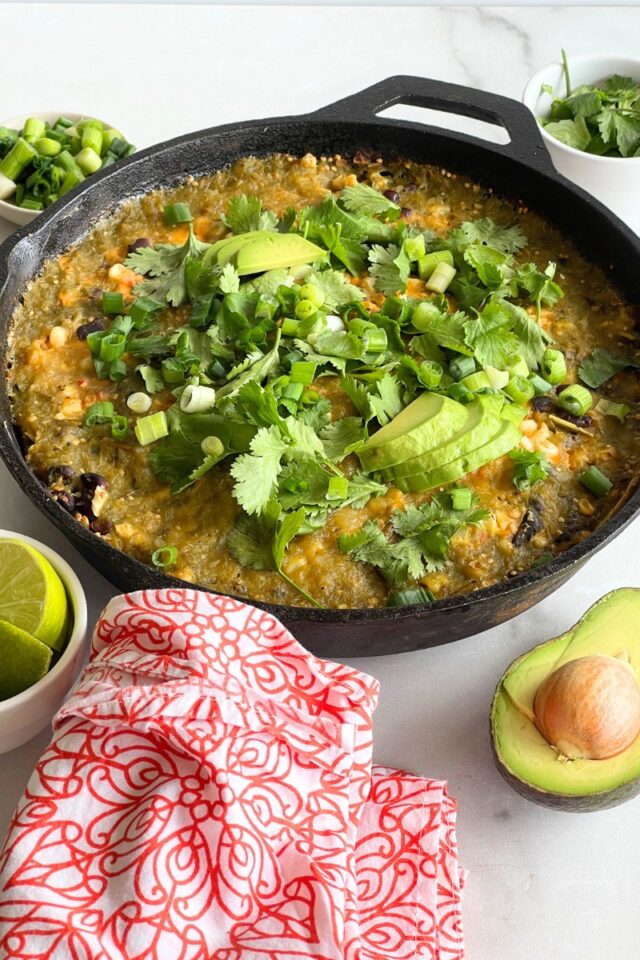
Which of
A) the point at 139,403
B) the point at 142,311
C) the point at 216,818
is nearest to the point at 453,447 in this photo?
the point at 139,403

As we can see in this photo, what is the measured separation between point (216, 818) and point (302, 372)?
1138mm

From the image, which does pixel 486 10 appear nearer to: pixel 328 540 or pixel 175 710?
pixel 328 540

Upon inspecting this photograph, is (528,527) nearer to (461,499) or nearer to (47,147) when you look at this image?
(461,499)

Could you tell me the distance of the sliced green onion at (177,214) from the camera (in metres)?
3.19

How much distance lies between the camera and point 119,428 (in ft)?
8.98

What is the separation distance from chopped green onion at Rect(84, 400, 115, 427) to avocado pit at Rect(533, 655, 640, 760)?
1.24 metres

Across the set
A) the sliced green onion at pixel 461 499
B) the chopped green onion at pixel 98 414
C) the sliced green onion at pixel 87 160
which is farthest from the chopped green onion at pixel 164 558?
the sliced green onion at pixel 87 160

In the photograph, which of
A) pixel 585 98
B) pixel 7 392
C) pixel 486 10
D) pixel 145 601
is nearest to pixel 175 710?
pixel 145 601

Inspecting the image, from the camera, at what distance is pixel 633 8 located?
4.66 m

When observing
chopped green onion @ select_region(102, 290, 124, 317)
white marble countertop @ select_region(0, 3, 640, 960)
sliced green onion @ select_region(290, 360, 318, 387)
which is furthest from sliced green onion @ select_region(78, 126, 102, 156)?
sliced green onion @ select_region(290, 360, 318, 387)

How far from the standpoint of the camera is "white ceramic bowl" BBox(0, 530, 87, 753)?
236 cm

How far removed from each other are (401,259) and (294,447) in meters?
0.75

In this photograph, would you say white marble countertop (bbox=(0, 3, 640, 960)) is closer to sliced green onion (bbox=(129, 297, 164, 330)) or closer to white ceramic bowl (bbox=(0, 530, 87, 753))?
white ceramic bowl (bbox=(0, 530, 87, 753))

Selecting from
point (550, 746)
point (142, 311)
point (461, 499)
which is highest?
point (142, 311)
